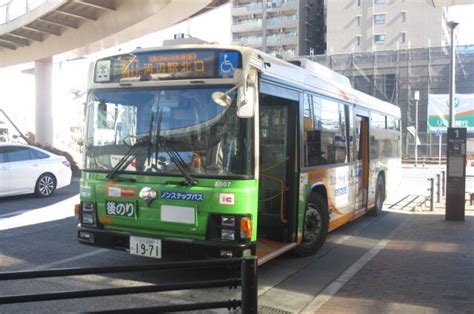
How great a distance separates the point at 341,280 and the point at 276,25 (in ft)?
281

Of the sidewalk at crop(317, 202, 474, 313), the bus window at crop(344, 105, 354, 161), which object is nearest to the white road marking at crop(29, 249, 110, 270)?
the sidewalk at crop(317, 202, 474, 313)

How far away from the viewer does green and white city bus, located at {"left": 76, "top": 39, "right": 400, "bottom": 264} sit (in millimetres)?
5773

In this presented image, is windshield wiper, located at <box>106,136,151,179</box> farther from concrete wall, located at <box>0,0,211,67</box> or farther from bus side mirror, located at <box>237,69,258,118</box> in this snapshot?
concrete wall, located at <box>0,0,211,67</box>

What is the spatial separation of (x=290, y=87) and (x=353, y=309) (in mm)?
3097

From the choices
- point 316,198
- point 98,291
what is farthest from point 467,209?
point 98,291

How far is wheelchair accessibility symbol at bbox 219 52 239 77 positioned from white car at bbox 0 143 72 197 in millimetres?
9105

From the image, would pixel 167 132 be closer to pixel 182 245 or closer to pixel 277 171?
pixel 182 245

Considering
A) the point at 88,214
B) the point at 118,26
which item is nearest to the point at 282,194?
the point at 88,214

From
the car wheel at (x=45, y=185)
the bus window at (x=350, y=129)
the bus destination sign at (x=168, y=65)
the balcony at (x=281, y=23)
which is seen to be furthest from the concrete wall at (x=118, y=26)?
the balcony at (x=281, y=23)

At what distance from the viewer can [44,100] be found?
91.5ft

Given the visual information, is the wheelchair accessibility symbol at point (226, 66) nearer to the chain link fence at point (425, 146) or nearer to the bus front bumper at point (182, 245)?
the bus front bumper at point (182, 245)

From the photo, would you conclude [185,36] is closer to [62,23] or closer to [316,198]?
[316,198]

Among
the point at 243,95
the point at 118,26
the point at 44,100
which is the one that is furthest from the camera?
the point at 44,100

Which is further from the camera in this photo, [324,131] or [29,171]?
[29,171]
